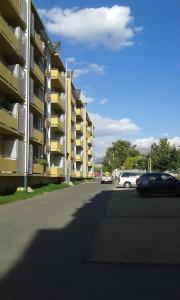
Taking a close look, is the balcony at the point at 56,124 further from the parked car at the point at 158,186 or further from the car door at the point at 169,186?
the car door at the point at 169,186

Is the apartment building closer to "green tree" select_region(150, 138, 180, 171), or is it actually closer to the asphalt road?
the asphalt road

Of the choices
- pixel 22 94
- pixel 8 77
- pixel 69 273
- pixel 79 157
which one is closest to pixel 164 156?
pixel 79 157

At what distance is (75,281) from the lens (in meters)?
7.11

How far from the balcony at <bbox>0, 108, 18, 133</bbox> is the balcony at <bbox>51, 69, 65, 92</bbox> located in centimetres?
2047

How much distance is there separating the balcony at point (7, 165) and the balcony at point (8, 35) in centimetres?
741

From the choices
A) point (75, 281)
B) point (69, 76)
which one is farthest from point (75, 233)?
point (69, 76)

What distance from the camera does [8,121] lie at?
30500mm

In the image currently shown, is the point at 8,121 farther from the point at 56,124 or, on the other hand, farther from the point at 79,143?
the point at 79,143

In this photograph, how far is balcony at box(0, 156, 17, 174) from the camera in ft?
94.9

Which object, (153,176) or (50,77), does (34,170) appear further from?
(50,77)

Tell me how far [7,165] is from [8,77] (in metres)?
5.55

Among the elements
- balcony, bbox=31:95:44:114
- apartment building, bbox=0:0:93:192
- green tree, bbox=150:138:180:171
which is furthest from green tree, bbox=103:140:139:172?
balcony, bbox=31:95:44:114

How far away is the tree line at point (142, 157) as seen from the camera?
→ 102062mm

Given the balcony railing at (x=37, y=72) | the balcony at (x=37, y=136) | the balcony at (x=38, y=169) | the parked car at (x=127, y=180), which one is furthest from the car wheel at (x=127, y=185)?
the balcony railing at (x=37, y=72)
